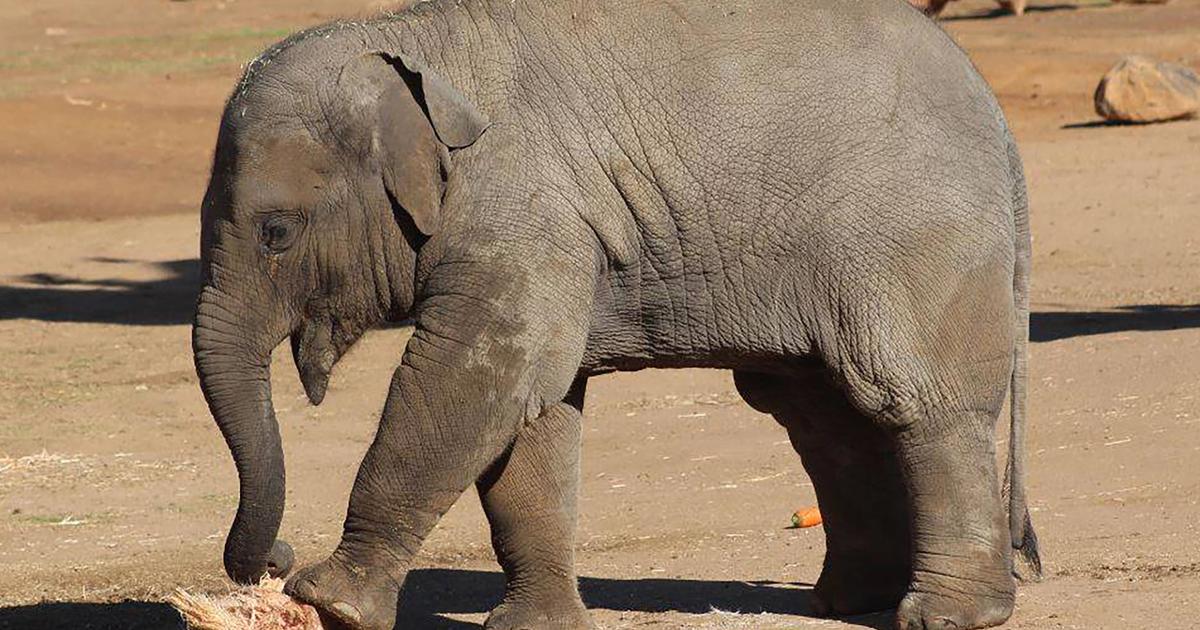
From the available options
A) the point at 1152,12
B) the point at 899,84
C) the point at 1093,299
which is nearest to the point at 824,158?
the point at 899,84

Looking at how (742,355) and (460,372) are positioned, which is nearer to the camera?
(460,372)

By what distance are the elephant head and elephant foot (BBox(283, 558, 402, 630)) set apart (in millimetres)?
184

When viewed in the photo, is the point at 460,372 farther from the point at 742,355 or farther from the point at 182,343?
the point at 182,343

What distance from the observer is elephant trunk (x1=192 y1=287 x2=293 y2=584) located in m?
6.13

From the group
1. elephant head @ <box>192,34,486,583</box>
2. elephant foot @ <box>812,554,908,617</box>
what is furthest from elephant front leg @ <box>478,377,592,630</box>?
elephant foot @ <box>812,554,908,617</box>

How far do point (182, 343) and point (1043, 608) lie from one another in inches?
338

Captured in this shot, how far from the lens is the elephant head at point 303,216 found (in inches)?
237

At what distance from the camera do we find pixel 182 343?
14336 millimetres

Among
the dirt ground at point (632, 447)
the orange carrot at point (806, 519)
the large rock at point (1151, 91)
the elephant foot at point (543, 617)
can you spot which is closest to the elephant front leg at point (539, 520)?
the elephant foot at point (543, 617)

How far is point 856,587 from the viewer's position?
708cm

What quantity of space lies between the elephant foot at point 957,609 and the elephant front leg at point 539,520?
98 cm

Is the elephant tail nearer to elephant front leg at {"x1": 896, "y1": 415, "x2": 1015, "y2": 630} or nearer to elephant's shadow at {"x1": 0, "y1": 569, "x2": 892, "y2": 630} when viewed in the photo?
elephant front leg at {"x1": 896, "y1": 415, "x2": 1015, "y2": 630}

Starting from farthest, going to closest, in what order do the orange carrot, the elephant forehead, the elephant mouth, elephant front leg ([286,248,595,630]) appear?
the orange carrot
the elephant mouth
the elephant forehead
elephant front leg ([286,248,595,630])

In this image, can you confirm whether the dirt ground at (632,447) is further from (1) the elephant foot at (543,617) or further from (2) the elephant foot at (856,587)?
(1) the elephant foot at (543,617)
